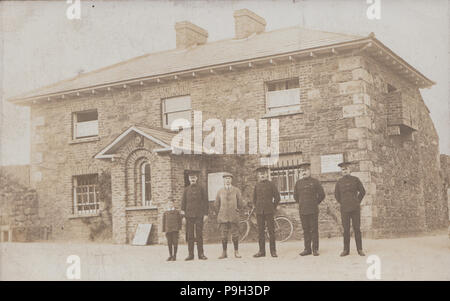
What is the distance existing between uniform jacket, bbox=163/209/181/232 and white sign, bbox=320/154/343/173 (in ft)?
13.2

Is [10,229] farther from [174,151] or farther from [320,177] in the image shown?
[320,177]

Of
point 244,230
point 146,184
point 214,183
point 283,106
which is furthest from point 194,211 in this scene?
point 283,106

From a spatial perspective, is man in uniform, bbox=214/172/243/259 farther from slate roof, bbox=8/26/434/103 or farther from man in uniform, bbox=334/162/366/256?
slate roof, bbox=8/26/434/103

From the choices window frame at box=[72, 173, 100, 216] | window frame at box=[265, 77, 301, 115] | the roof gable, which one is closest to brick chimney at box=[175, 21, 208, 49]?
window frame at box=[265, 77, 301, 115]

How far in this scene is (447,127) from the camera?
42.2 ft

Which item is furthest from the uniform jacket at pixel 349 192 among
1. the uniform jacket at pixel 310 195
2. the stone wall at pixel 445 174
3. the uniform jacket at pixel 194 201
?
the uniform jacket at pixel 194 201

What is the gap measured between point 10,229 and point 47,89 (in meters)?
4.38

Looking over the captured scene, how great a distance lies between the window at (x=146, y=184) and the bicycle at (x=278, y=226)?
263 centimetres

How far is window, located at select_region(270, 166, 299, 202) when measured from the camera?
15.3 metres

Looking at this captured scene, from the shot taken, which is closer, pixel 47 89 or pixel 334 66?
pixel 334 66

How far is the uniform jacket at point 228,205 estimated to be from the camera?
12.5 meters

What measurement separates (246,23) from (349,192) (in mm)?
6654

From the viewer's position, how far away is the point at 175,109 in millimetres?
16406

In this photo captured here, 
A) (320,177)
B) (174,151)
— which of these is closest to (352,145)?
(320,177)
